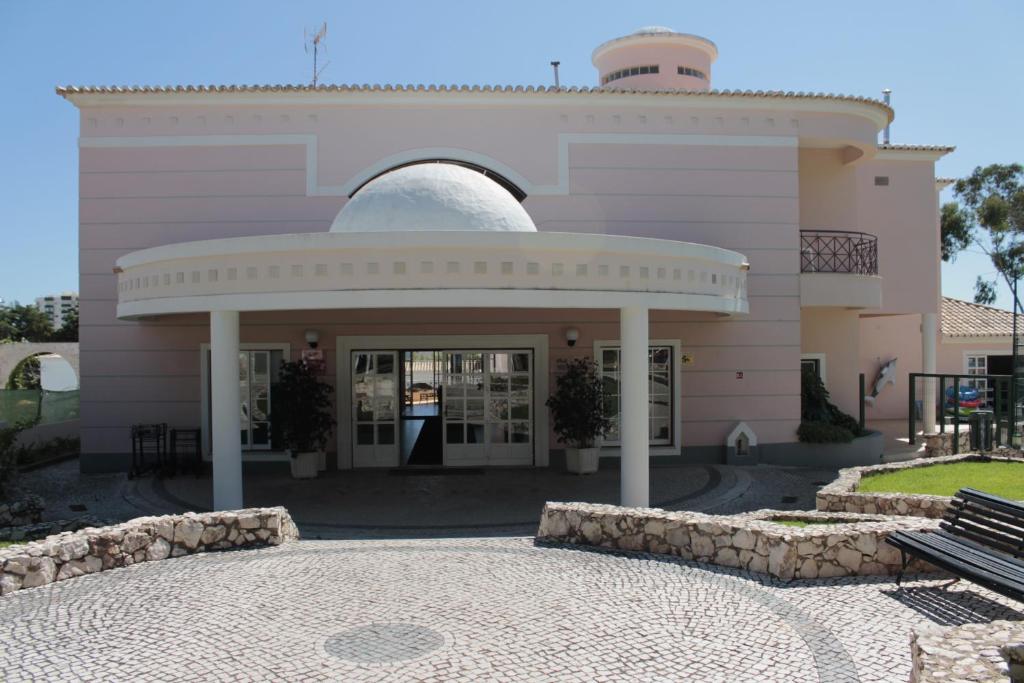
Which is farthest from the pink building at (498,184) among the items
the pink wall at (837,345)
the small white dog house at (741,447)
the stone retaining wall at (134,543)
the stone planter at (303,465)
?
the stone retaining wall at (134,543)

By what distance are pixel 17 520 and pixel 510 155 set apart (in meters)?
9.76

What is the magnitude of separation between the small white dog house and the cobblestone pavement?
6988 millimetres

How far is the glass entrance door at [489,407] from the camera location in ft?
47.4

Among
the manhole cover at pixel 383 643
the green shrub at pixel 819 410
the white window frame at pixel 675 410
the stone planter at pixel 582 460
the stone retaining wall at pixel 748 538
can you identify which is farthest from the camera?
the green shrub at pixel 819 410

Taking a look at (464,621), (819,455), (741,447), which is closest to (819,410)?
(819,455)

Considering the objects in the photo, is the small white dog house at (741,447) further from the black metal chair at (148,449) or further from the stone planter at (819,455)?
the black metal chair at (148,449)

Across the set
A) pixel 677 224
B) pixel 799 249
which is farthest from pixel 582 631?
pixel 799 249

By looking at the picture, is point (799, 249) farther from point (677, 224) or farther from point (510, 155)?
point (510, 155)

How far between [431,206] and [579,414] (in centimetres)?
485

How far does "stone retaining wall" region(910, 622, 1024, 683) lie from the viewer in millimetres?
4266

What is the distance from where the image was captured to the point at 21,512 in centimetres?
1024

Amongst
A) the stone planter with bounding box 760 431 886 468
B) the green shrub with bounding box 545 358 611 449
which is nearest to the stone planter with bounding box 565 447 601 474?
the green shrub with bounding box 545 358 611 449

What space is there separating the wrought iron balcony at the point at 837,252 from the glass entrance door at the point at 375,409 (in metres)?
8.71

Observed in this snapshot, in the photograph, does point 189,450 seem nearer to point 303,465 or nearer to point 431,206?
point 303,465
